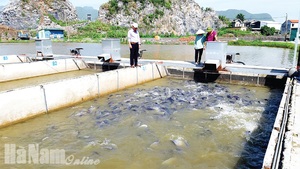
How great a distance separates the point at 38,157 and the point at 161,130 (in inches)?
100

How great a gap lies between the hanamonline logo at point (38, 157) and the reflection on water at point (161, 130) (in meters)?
0.14

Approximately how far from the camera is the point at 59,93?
7.00 meters

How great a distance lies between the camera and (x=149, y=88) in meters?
9.47

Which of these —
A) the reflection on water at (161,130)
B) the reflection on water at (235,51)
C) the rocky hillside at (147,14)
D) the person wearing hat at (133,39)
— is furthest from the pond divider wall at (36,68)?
the rocky hillside at (147,14)

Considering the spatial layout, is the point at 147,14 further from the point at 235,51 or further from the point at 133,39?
the point at 133,39

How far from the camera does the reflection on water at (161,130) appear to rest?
4355mm

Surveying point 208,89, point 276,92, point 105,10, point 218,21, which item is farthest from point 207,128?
point 218,21

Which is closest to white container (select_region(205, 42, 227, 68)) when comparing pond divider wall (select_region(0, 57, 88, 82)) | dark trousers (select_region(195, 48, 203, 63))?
dark trousers (select_region(195, 48, 203, 63))

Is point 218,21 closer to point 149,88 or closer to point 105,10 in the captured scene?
point 105,10

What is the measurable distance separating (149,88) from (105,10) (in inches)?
3104

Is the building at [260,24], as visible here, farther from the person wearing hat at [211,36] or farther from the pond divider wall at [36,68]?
the pond divider wall at [36,68]

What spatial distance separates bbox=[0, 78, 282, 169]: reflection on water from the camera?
4355 millimetres

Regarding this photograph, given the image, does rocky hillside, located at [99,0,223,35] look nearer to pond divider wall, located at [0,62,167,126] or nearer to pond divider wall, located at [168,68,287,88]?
pond divider wall, located at [168,68,287,88]

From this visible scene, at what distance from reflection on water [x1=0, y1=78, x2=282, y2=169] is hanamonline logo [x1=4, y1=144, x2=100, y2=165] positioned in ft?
0.47
